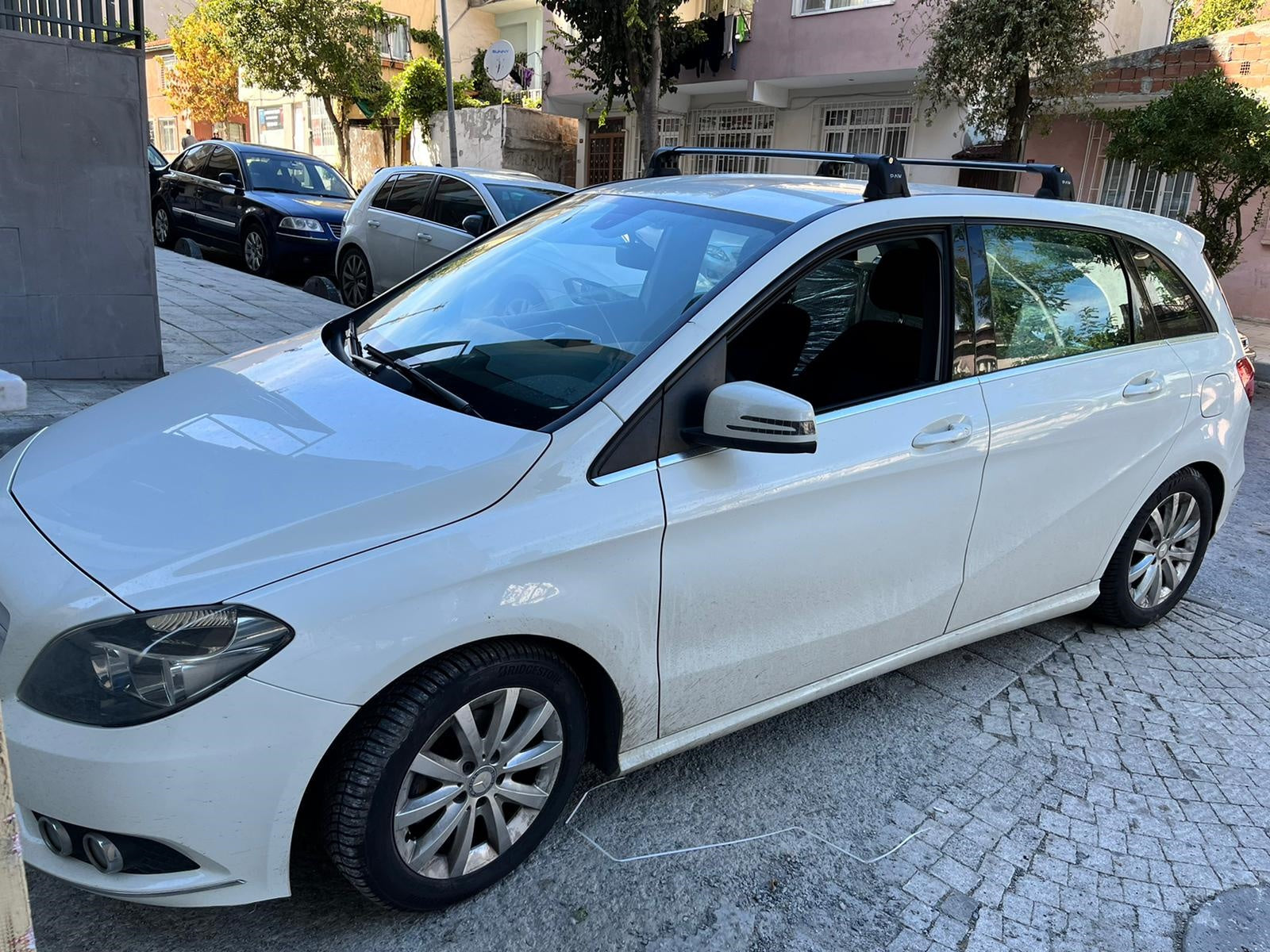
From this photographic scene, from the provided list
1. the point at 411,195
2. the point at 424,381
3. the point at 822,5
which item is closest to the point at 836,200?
the point at 424,381

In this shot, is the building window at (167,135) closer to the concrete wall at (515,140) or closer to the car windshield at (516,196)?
the concrete wall at (515,140)

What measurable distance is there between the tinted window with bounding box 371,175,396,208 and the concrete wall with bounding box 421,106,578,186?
13731 mm

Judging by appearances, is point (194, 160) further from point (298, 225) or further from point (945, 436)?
point (945, 436)

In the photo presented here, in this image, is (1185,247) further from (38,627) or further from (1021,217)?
(38,627)

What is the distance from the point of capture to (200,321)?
908 cm

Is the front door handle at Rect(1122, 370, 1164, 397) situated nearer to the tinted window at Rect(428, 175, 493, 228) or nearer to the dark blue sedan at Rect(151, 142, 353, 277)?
the tinted window at Rect(428, 175, 493, 228)

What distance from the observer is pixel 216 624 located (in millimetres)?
2002

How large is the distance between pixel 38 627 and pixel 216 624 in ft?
1.29

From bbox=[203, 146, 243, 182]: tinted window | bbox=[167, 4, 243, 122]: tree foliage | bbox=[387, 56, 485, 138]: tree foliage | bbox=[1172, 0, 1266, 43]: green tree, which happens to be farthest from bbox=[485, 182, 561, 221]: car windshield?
bbox=[167, 4, 243, 122]: tree foliage

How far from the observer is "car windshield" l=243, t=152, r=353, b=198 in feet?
41.9

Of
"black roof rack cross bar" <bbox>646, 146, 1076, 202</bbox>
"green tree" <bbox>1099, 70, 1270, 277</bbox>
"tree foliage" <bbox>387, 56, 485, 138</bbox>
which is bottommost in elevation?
"black roof rack cross bar" <bbox>646, 146, 1076, 202</bbox>

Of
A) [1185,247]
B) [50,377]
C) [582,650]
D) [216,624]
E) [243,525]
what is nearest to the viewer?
[216,624]

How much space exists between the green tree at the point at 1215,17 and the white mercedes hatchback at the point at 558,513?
33240mm

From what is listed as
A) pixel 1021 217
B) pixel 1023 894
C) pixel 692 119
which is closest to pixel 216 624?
pixel 1023 894
